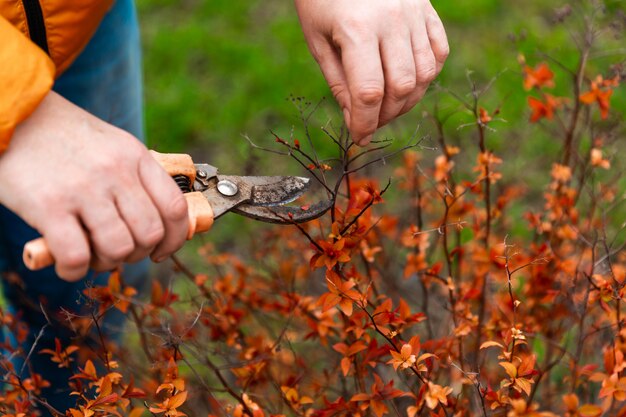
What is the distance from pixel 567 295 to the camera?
2064mm

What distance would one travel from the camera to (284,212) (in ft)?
5.58

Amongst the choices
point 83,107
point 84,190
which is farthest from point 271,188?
point 83,107

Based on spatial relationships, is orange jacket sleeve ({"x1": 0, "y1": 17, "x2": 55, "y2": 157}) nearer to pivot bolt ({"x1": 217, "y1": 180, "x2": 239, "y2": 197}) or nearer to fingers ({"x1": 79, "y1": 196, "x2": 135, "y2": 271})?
fingers ({"x1": 79, "y1": 196, "x2": 135, "y2": 271})

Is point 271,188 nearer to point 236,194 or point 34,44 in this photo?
point 236,194

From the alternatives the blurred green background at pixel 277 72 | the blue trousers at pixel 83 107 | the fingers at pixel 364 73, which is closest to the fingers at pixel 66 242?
the fingers at pixel 364 73

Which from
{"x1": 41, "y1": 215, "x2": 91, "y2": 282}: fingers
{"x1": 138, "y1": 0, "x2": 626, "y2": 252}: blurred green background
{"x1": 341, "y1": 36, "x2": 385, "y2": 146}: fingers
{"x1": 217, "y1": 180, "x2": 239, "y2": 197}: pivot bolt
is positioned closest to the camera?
{"x1": 41, "y1": 215, "x2": 91, "y2": 282}: fingers

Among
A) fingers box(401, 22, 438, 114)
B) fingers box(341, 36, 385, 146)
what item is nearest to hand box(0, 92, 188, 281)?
fingers box(341, 36, 385, 146)

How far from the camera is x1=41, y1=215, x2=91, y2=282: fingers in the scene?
4.06 feet

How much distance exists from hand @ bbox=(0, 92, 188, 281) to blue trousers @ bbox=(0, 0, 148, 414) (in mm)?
1028

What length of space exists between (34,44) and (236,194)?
0.52 meters

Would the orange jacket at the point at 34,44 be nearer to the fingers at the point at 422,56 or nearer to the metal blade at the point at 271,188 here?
the metal blade at the point at 271,188

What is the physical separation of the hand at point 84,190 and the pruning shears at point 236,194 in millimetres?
A: 175

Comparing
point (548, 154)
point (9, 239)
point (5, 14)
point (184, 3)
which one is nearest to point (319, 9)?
point (5, 14)

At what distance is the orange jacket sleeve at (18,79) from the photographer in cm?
128
